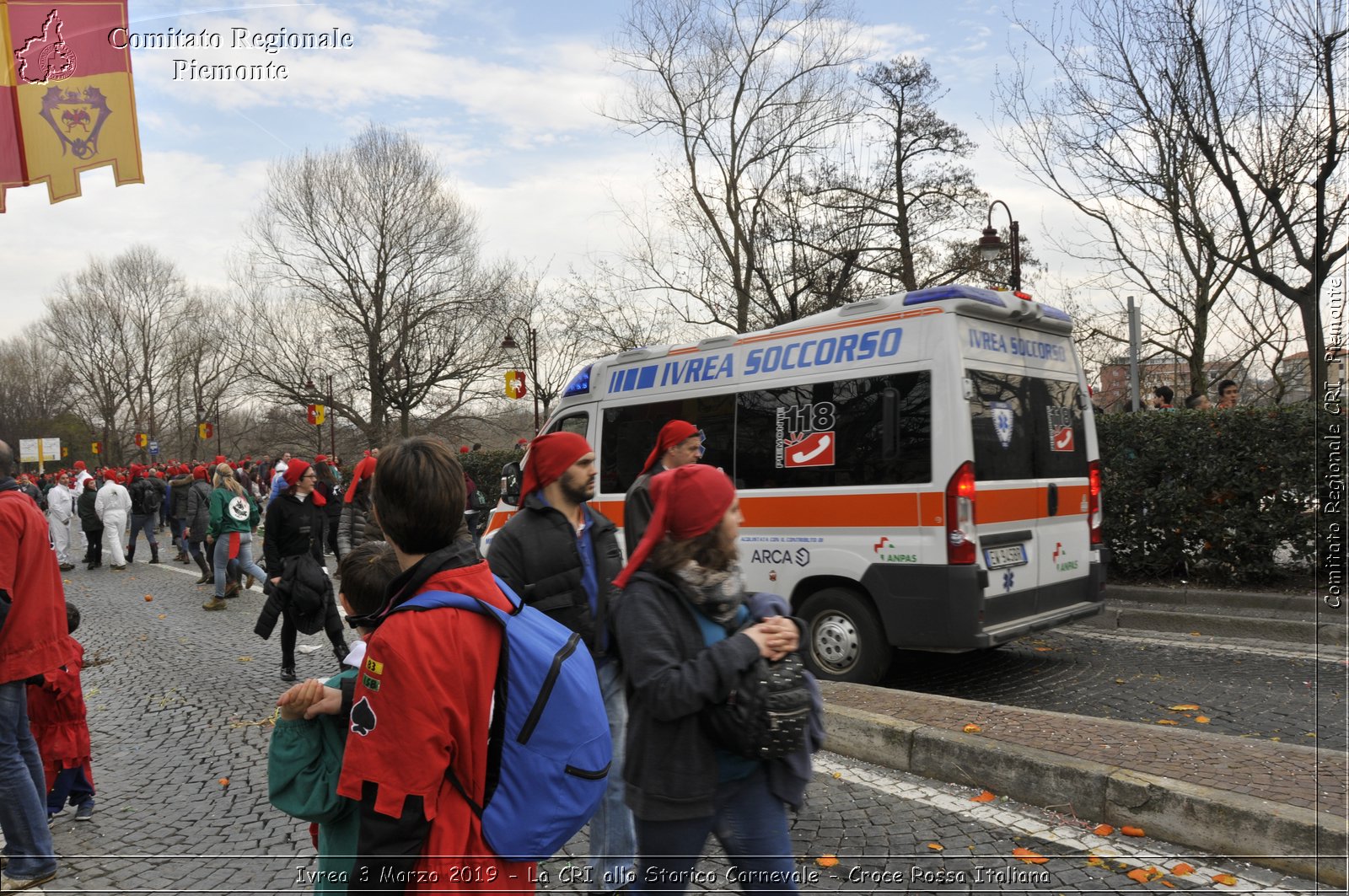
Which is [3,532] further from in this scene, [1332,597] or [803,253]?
[803,253]

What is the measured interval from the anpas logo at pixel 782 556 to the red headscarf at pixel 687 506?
13.9 ft

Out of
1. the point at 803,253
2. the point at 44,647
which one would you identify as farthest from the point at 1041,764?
the point at 803,253

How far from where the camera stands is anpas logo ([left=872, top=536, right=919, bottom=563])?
5.95m

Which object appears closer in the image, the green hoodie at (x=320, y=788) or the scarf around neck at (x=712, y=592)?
the green hoodie at (x=320, y=788)

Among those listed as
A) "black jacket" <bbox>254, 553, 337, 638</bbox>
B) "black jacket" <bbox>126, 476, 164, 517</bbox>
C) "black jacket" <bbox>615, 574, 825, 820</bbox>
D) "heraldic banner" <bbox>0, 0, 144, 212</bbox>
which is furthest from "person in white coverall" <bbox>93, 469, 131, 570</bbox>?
"black jacket" <bbox>615, 574, 825, 820</bbox>

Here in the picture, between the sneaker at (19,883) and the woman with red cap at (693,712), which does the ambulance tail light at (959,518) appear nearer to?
the woman with red cap at (693,712)

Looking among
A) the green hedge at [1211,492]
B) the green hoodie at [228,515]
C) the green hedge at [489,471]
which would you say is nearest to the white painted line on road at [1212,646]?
the green hedge at [1211,492]

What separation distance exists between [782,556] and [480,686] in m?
5.16

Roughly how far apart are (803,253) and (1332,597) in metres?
14.5

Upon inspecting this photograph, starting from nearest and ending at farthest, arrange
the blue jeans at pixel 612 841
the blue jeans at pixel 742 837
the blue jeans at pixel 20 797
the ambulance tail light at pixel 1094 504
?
the blue jeans at pixel 742 837 → the blue jeans at pixel 612 841 → the blue jeans at pixel 20 797 → the ambulance tail light at pixel 1094 504

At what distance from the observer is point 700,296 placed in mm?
22766

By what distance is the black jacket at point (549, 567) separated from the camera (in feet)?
11.0

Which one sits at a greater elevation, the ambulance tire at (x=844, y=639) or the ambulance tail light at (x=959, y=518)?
the ambulance tail light at (x=959, y=518)

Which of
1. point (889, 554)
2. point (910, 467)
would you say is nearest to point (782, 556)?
point (889, 554)
